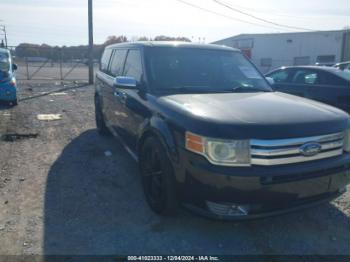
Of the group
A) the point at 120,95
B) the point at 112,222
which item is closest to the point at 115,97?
the point at 120,95

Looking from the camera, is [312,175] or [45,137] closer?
[312,175]

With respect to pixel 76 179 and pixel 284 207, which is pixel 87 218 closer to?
pixel 76 179

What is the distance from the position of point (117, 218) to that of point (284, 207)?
1.78m

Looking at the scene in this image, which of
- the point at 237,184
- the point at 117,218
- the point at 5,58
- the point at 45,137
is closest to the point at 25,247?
the point at 117,218

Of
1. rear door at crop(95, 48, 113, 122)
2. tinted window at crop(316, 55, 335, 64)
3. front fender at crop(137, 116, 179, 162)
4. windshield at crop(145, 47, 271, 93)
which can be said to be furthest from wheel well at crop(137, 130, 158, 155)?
tinted window at crop(316, 55, 335, 64)

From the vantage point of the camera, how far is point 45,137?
700cm

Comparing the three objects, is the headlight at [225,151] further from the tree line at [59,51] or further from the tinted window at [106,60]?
the tree line at [59,51]

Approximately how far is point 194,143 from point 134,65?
6.60 ft

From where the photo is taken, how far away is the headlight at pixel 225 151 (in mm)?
2785

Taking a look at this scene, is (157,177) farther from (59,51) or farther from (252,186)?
(59,51)

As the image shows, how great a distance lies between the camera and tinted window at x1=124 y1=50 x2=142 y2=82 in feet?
14.0

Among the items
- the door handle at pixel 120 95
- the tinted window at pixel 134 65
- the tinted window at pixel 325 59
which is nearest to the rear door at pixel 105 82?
the door handle at pixel 120 95

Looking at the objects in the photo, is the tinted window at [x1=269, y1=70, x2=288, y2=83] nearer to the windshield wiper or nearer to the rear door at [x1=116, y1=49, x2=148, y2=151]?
the windshield wiper

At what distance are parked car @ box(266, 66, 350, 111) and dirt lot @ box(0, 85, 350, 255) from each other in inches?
161
